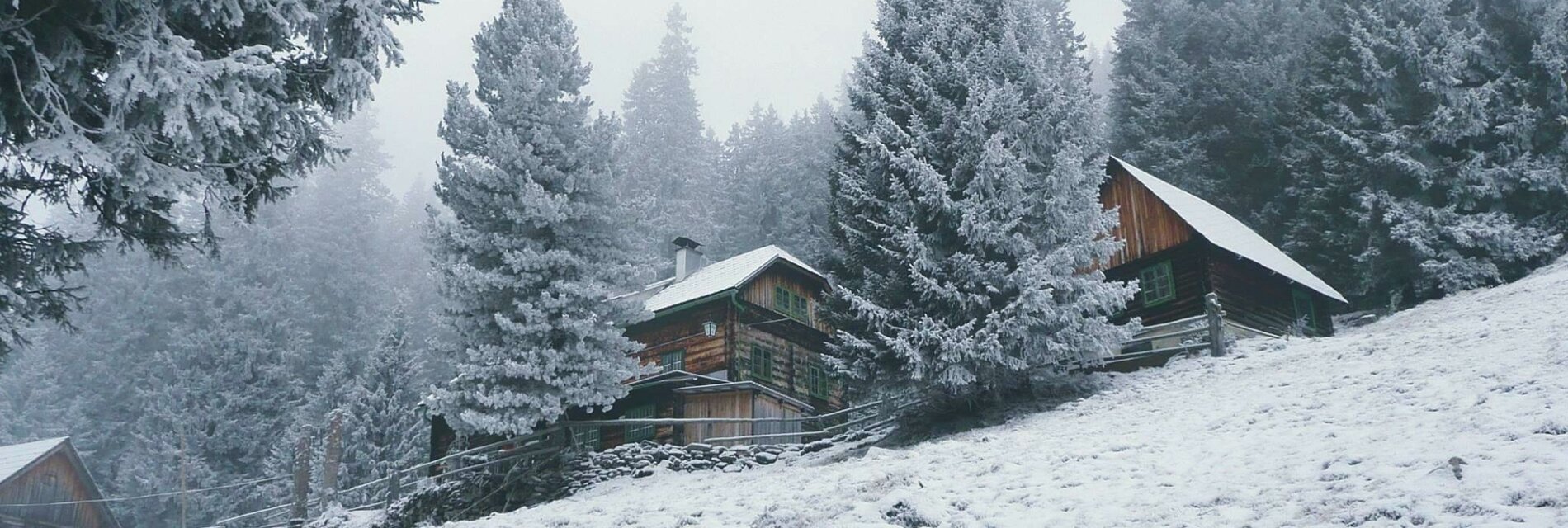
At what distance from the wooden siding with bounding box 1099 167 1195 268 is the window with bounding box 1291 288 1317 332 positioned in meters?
5.38

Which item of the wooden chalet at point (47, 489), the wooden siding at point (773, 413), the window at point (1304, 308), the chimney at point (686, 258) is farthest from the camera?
the chimney at point (686, 258)

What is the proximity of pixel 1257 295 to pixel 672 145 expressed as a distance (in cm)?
4167

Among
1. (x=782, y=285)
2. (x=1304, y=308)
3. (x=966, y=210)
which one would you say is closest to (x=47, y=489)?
(x=782, y=285)

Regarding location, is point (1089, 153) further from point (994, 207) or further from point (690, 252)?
point (690, 252)

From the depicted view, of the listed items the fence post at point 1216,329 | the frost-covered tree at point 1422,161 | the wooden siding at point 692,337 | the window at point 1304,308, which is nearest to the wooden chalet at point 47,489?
the wooden siding at point 692,337

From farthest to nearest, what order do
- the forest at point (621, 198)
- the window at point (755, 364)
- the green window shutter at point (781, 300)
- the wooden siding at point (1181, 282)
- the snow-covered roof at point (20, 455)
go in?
the green window shutter at point (781, 300) < the snow-covered roof at point (20, 455) < the window at point (755, 364) < the wooden siding at point (1181, 282) < the forest at point (621, 198)

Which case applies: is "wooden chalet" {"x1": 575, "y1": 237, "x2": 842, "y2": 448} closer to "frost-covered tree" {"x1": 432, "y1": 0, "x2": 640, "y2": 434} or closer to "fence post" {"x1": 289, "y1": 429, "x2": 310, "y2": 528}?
"frost-covered tree" {"x1": 432, "y1": 0, "x2": 640, "y2": 434}

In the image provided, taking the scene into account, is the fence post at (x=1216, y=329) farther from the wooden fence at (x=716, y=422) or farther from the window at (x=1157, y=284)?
the window at (x=1157, y=284)

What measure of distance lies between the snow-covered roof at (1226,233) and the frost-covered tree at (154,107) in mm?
21819

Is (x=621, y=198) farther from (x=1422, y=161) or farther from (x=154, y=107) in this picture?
(x=1422, y=161)

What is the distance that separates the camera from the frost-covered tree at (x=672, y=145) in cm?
5694

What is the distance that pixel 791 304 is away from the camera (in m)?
34.3

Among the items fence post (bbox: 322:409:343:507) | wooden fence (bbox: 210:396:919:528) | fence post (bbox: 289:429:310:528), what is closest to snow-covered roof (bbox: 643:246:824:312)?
wooden fence (bbox: 210:396:919:528)

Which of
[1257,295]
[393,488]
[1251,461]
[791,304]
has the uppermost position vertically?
[791,304]
